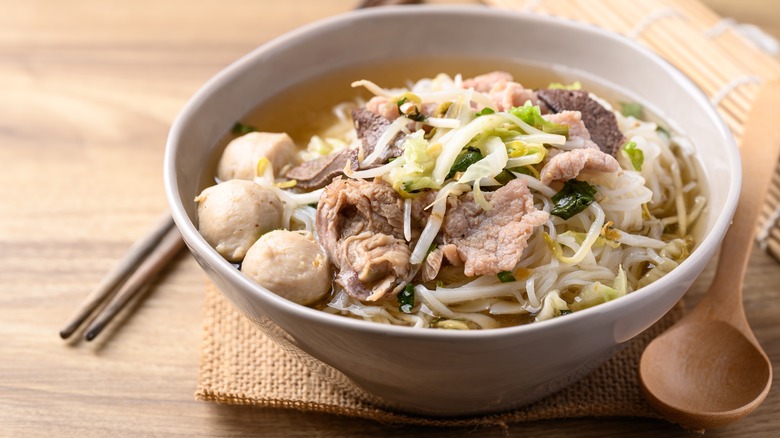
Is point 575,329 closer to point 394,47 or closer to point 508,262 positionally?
point 508,262

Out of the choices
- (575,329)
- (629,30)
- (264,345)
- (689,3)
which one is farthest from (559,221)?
(689,3)

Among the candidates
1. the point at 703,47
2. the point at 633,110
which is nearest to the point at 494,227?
the point at 633,110

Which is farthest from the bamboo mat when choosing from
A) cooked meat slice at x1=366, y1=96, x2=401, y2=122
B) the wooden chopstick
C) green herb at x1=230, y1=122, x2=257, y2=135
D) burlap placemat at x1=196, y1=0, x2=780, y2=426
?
the wooden chopstick

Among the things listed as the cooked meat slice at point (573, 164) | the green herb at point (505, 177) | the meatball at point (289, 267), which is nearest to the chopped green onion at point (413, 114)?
the green herb at point (505, 177)

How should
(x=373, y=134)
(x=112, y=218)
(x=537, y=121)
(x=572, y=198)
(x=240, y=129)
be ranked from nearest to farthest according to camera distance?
(x=572, y=198)
(x=537, y=121)
(x=373, y=134)
(x=240, y=129)
(x=112, y=218)

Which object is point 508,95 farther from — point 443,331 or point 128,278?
point 128,278

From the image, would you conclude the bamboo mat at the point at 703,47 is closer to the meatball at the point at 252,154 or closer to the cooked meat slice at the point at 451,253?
the cooked meat slice at the point at 451,253
